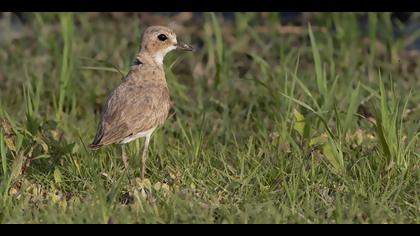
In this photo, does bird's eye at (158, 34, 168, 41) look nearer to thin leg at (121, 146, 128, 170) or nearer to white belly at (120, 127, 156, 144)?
white belly at (120, 127, 156, 144)

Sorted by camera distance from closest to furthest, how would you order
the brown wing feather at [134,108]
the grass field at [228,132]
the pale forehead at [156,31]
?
the grass field at [228,132] < the brown wing feather at [134,108] < the pale forehead at [156,31]

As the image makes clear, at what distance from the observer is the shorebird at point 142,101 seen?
20.6ft

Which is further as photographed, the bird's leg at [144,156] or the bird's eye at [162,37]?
the bird's eye at [162,37]

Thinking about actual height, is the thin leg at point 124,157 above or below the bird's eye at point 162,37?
below

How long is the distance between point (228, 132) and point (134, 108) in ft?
3.39

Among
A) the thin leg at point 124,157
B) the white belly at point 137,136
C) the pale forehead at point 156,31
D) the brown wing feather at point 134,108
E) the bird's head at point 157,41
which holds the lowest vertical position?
the thin leg at point 124,157

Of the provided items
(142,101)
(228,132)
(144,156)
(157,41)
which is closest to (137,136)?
(144,156)

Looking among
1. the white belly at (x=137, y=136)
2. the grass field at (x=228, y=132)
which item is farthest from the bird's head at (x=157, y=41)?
the white belly at (x=137, y=136)

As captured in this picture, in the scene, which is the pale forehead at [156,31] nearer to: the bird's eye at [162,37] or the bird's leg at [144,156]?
the bird's eye at [162,37]

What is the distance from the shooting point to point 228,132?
285 inches

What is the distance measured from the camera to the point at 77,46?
9.25 m

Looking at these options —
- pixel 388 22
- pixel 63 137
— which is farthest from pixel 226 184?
pixel 388 22

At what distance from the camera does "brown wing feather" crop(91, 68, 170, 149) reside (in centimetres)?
625

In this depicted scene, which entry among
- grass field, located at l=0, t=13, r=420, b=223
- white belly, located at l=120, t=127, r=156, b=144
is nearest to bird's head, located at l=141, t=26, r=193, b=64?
grass field, located at l=0, t=13, r=420, b=223
